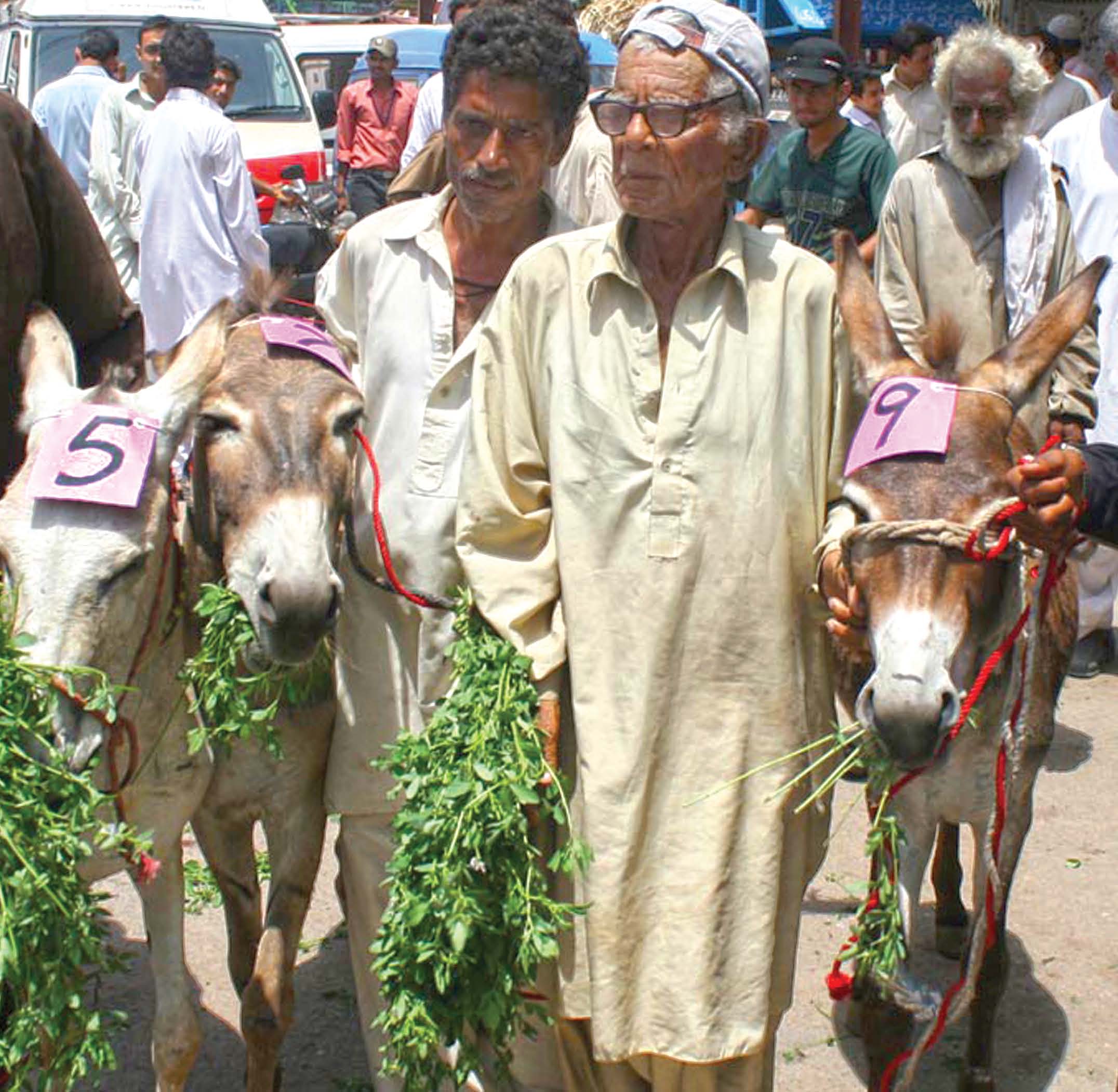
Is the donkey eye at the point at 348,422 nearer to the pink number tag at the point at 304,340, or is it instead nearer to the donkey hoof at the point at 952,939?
the pink number tag at the point at 304,340

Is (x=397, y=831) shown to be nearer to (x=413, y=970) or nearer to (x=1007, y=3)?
(x=413, y=970)

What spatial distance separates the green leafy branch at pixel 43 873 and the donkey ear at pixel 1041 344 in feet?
6.43

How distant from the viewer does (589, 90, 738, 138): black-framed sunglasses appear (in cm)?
311

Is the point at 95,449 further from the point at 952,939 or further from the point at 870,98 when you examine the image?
the point at 870,98

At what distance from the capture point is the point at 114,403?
3568mm

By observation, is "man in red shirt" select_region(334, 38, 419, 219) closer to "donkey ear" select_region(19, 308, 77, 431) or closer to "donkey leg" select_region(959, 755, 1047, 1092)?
"donkey ear" select_region(19, 308, 77, 431)

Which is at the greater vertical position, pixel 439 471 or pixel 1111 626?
pixel 439 471

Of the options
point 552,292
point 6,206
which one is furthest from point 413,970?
point 6,206

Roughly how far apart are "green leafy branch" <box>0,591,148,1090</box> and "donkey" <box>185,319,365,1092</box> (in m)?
0.42

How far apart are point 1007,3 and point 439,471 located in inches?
627

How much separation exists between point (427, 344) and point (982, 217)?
9.53 feet

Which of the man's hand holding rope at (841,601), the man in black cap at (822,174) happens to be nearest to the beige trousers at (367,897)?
the man's hand holding rope at (841,601)

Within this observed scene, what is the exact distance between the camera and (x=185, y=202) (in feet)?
27.7

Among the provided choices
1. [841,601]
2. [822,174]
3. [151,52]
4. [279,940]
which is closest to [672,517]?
[841,601]
